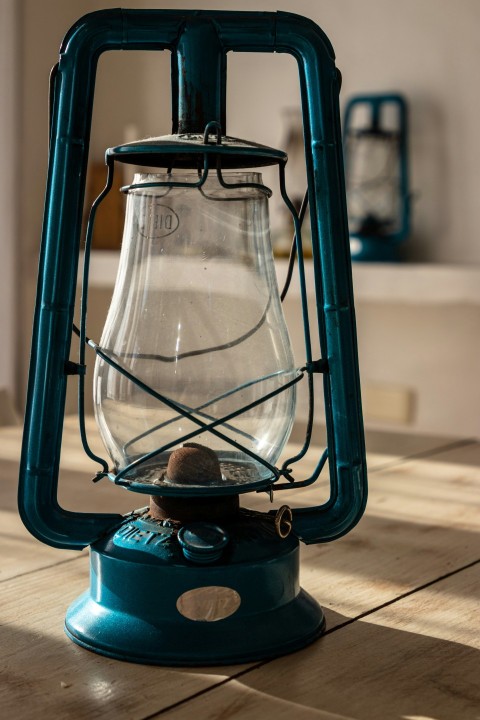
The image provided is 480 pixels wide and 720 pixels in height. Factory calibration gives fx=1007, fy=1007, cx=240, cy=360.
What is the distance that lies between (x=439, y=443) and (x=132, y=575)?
828 millimetres

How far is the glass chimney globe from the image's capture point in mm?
708

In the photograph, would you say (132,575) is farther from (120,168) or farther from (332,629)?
(120,168)

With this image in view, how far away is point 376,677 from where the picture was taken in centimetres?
64

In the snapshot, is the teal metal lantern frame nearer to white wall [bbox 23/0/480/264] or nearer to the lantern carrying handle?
the lantern carrying handle

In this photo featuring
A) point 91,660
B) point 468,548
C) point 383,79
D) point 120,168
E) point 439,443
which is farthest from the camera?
point 120,168

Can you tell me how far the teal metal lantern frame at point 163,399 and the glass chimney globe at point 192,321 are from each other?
0.08 feet

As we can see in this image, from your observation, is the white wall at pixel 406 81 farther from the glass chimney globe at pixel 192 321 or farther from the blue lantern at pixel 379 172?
the glass chimney globe at pixel 192 321

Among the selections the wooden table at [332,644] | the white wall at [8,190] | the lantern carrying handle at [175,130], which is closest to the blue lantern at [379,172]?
the white wall at [8,190]

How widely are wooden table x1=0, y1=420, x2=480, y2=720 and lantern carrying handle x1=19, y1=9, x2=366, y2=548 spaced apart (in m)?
0.10

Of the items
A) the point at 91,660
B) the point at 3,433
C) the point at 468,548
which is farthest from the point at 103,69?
the point at 91,660

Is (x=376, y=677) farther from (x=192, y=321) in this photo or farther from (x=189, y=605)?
(x=192, y=321)

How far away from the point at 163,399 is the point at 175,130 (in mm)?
196

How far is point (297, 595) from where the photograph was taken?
0.74 meters

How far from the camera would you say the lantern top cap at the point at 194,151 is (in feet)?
2.16
